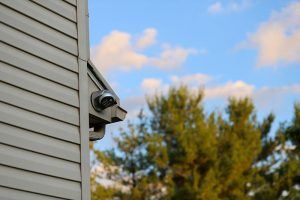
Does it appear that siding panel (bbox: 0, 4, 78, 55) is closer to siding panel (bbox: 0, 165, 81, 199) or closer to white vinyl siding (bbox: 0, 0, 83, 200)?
white vinyl siding (bbox: 0, 0, 83, 200)

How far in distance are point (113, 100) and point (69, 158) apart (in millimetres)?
652

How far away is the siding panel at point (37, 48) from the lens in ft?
11.9

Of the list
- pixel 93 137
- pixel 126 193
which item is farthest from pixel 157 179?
pixel 93 137

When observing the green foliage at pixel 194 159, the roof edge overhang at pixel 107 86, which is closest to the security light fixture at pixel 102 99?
the roof edge overhang at pixel 107 86

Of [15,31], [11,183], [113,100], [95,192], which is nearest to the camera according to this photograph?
Answer: [11,183]

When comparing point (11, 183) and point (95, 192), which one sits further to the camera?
point (95, 192)

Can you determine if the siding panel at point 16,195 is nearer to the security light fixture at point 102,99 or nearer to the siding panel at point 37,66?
the siding panel at point 37,66

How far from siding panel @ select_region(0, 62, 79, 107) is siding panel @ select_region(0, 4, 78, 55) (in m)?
0.28

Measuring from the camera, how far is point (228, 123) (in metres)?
26.2

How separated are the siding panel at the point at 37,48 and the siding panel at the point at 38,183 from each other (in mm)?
757

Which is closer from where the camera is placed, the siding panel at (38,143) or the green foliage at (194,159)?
the siding panel at (38,143)

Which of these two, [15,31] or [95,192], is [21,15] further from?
[95,192]

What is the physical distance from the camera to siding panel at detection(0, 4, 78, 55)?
366 centimetres

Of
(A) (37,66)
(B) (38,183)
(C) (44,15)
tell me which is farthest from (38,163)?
(C) (44,15)
